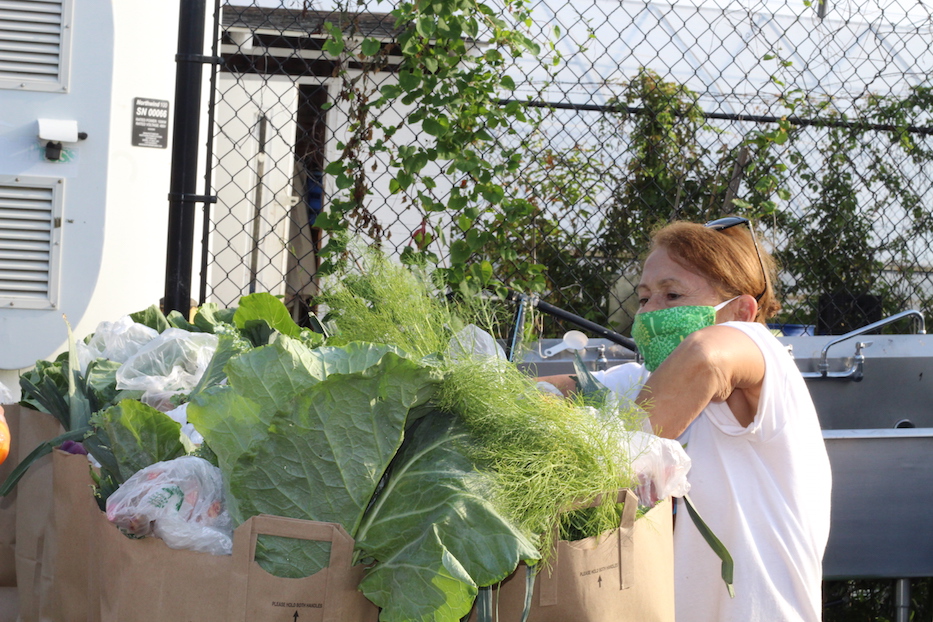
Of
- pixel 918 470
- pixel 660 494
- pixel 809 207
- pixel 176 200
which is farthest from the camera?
pixel 809 207

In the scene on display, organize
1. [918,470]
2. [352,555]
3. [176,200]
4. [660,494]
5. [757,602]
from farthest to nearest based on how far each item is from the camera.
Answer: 1. [918,470]
2. [176,200]
3. [757,602]
4. [660,494]
5. [352,555]

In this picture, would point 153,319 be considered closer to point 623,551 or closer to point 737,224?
point 623,551

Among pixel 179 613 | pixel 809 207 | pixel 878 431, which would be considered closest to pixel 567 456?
pixel 179 613

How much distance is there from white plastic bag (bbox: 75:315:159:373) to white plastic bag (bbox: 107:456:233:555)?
571mm

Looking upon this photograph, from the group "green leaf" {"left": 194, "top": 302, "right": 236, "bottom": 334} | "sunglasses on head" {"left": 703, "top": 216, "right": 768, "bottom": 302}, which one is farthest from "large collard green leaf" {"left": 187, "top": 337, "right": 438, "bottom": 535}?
"sunglasses on head" {"left": 703, "top": 216, "right": 768, "bottom": 302}

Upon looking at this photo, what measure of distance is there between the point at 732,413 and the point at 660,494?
0.56m

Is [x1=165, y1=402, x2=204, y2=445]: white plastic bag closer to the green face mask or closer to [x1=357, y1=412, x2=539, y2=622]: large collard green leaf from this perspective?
[x1=357, y1=412, x2=539, y2=622]: large collard green leaf

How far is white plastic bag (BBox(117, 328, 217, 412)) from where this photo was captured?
1.35 m

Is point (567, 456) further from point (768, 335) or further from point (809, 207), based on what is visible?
point (809, 207)

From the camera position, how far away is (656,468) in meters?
1.06

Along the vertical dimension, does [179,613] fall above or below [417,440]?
below

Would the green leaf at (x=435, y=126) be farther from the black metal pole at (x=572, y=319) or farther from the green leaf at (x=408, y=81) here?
the black metal pole at (x=572, y=319)

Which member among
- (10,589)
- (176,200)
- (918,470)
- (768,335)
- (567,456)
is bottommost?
(10,589)

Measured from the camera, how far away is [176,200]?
2309 mm
